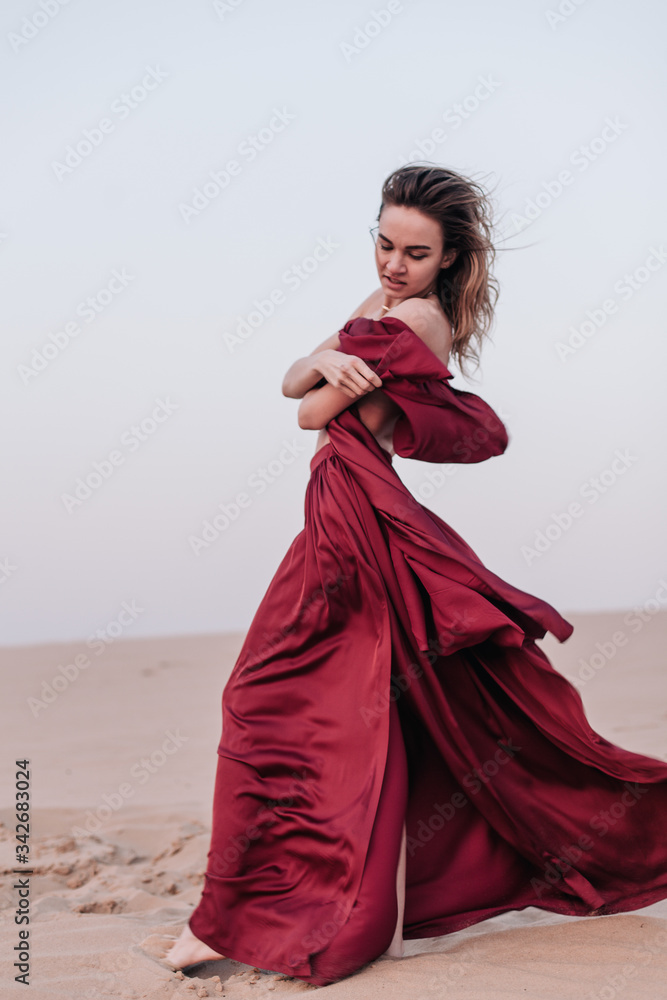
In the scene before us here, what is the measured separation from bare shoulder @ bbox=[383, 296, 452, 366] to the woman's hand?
20 centimetres

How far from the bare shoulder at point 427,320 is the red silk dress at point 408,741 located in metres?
0.07

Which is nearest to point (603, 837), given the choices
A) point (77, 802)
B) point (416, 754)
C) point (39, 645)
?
point (416, 754)

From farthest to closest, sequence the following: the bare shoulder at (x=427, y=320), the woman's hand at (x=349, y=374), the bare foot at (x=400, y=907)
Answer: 1. the bare shoulder at (x=427, y=320)
2. the woman's hand at (x=349, y=374)
3. the bare foot at (x=400, y=907)

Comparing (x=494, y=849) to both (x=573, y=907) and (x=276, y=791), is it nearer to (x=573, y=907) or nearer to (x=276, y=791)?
(x=573, y=907)

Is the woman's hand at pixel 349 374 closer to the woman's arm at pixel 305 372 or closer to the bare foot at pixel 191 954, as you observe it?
the woman's arm at pixel 305 372

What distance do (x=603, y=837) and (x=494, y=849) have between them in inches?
13.0

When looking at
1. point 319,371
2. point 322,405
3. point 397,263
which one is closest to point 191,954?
point 322,405

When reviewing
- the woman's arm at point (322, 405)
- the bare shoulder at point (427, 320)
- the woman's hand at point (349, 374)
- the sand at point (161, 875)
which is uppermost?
the bare shoulder at point (427, 320)

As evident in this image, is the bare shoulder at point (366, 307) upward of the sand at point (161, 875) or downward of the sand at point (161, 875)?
upward

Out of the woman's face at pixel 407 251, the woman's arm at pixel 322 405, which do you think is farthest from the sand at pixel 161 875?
the woman's face at pixel 407 251

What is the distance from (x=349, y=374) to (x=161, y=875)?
2528mm

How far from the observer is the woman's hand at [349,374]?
2725 mm

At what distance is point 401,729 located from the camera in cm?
274

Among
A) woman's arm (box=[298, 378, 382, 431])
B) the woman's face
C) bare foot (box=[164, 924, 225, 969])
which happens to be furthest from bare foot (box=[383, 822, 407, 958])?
the woman's face
